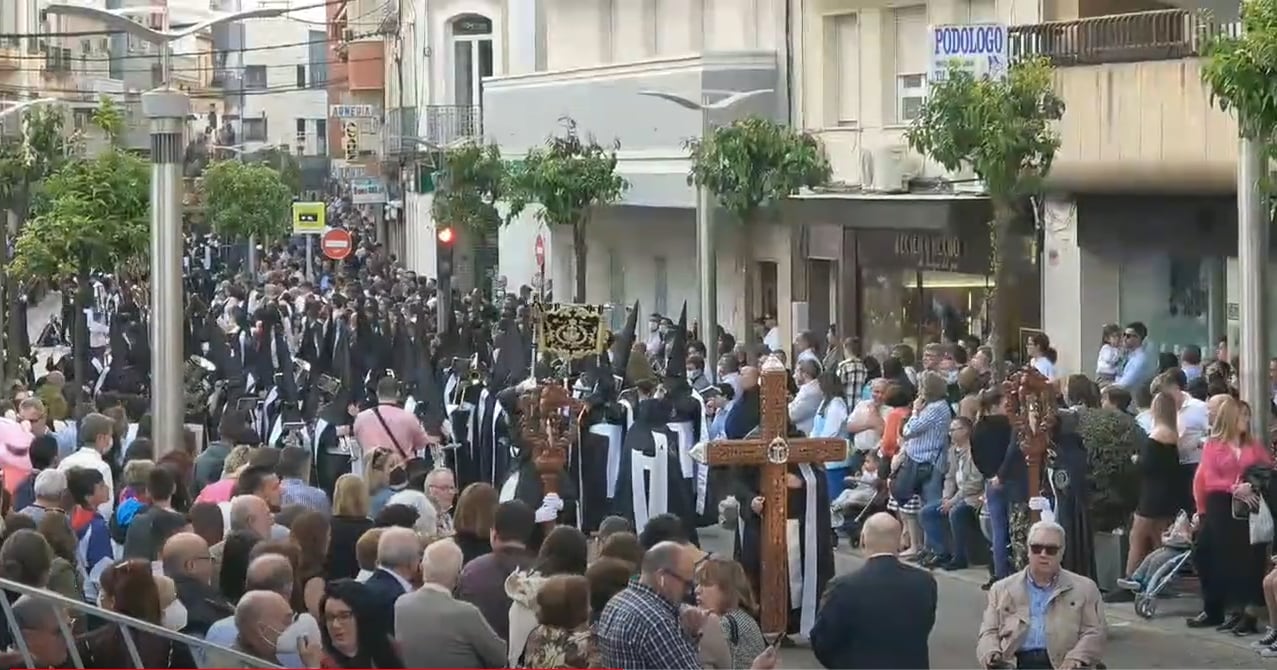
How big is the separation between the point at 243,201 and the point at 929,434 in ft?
126

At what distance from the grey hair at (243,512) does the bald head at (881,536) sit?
3002 mm

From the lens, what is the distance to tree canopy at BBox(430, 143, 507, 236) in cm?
3969

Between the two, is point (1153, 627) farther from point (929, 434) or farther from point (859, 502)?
point (859, 502)

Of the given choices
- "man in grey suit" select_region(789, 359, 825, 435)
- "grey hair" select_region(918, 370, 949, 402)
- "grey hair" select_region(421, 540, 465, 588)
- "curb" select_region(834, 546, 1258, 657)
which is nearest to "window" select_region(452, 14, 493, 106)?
"man in grey suit" select_region(789, 359, 825, 435)

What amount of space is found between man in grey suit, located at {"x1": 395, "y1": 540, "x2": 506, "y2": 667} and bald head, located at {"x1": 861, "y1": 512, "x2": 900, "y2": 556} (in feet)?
5.07

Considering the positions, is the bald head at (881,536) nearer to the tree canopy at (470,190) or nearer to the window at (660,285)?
the window at (660,285)

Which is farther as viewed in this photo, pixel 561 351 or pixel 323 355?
pixel 323 355

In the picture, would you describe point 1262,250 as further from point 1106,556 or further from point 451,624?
point 451,624

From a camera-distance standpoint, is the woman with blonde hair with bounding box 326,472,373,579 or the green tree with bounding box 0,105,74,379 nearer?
the woman with blonde hair with bounding box 326,472,373,579

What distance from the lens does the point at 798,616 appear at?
1485 centimetres

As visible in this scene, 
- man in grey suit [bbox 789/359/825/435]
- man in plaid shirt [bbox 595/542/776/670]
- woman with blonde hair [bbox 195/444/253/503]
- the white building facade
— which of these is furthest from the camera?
the white building facade

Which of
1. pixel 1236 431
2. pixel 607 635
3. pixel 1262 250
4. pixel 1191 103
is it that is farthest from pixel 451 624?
pixel 1191 103

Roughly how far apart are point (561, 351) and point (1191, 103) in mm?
6872

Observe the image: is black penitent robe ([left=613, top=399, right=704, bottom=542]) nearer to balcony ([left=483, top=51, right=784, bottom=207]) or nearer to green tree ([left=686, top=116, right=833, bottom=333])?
green tree ([left=686, top=116, right=833, bottom=333])
